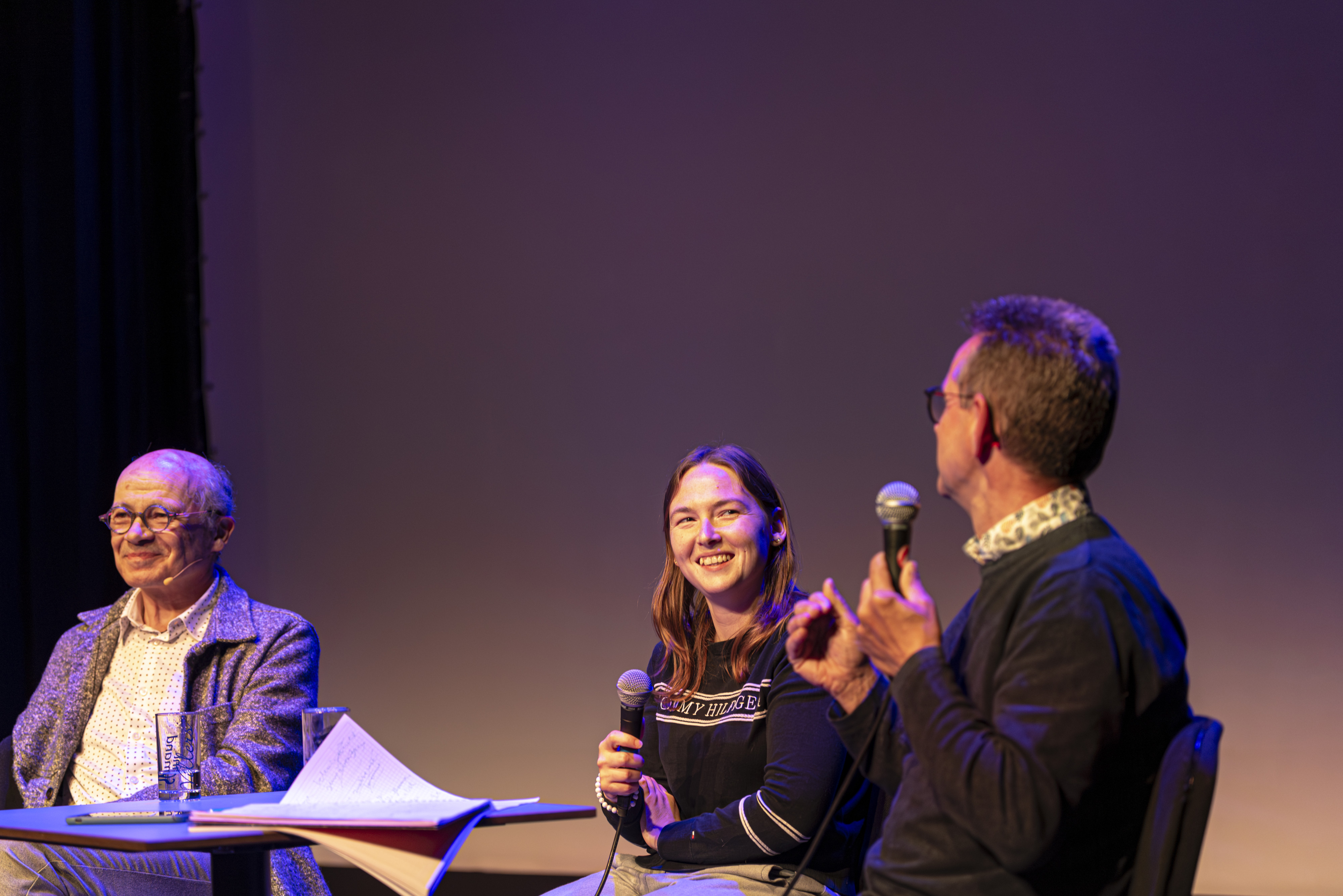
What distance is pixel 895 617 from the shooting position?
1.30 metres

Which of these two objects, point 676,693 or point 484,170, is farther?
point 484,170

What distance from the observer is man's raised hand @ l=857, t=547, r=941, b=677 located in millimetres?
1286

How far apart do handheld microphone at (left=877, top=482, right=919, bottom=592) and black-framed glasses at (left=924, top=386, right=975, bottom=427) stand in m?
0.10

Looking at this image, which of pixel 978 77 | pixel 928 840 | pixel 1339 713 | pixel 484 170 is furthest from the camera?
pixel 484 170

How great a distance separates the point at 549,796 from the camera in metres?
4.00

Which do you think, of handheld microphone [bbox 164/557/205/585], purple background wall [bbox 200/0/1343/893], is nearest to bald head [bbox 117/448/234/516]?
handheld microphone [bbox 164/557/205/585]

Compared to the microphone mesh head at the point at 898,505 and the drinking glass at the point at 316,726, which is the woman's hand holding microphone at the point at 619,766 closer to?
the drinking glass at the point at 316,726

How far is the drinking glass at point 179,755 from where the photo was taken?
1.78 meters

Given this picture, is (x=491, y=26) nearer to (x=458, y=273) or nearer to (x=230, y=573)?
(x=458, y=273)

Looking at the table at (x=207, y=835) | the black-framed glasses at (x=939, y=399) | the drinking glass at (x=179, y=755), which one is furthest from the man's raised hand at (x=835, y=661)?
the drinking glass at (x=179, y=755)

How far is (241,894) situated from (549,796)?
2.32 meters

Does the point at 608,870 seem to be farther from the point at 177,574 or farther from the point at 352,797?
the point at 177,574

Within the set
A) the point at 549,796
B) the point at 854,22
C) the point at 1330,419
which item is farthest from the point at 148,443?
the point at 1330,419

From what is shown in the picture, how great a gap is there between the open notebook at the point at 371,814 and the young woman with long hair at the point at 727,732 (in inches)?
16.3
